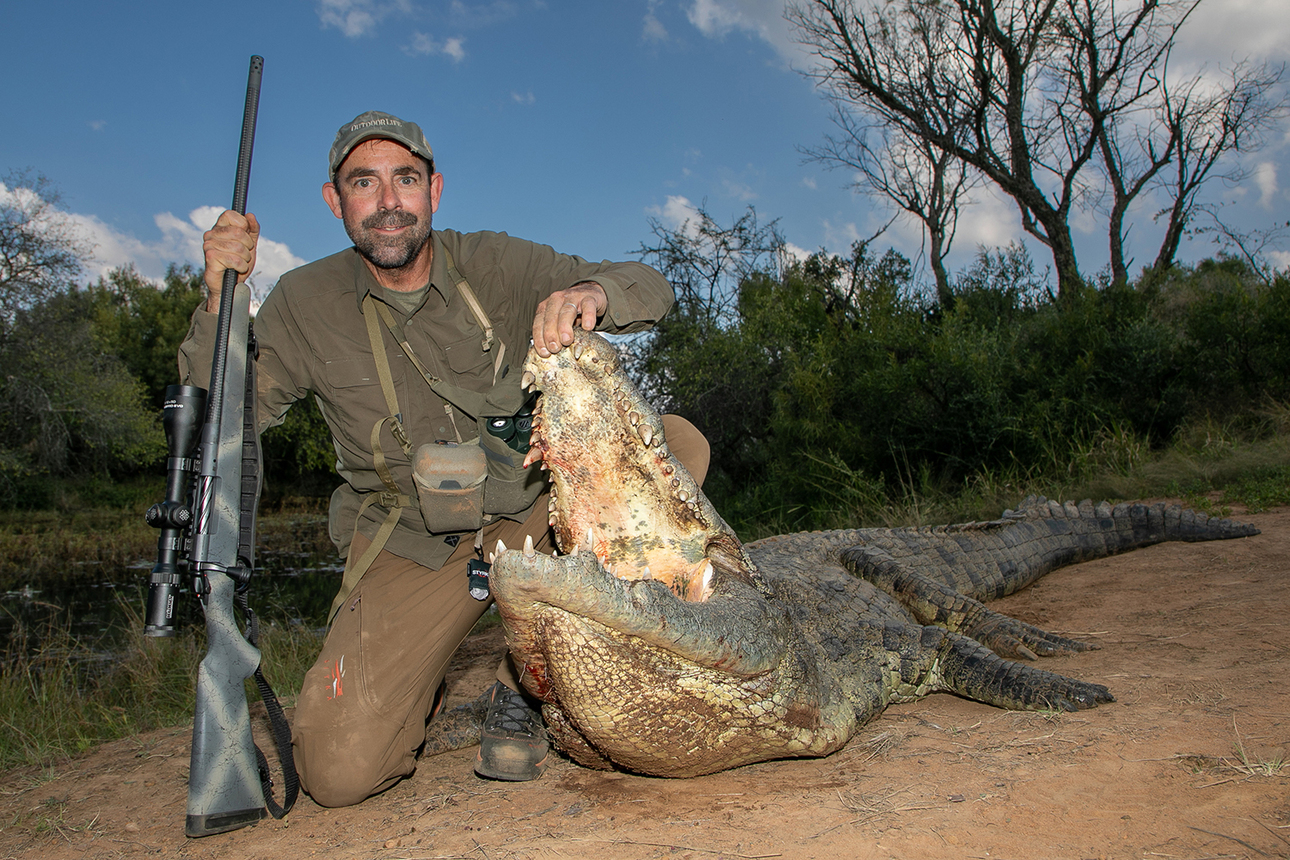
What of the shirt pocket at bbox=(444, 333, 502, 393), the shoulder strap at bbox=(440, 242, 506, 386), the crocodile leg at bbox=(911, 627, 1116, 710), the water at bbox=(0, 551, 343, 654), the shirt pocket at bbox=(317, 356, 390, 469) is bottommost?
the water at bbox=(0, 551, 343, 654)

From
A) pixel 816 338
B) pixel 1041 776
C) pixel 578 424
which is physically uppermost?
pixel 816 338

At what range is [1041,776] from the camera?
1.90 m

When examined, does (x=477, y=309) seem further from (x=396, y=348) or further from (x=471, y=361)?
(x=396, y=348)

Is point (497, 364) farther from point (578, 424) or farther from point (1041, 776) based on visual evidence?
point (1041, 776)

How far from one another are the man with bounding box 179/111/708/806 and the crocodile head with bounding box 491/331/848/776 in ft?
2.32

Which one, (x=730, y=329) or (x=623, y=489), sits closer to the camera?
(x=623, y=489)

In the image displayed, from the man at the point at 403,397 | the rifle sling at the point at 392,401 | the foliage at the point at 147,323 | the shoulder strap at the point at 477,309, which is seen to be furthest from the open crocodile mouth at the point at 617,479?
the foliage at the point at 147,323

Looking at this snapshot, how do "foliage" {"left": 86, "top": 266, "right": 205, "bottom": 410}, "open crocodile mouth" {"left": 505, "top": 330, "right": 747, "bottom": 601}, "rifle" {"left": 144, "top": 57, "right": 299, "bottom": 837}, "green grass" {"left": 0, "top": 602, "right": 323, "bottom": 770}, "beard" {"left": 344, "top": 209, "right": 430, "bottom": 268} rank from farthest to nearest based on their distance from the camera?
"foliage" {"left": 86, "top": 266, "right": 205, "bottom": 410} → "green grass" {"left": 0, "top": 602, "right": 323, "bottom": 770} → "beard" {"left": 344, "top": 209, "right": 430, "bottom": 268} → "rifle" {"left": 144, "top": 57, "right": 299, "bottom": 837} → "open crocodile mouth" {"left": 505, "top": 330, "right": 747, "bottom": 601}

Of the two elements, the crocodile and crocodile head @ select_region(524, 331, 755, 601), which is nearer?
the crocodile

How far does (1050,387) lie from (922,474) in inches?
65.6

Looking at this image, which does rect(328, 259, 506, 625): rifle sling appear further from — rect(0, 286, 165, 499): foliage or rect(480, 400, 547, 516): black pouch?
rect(0, 286, 165, 499): foliage

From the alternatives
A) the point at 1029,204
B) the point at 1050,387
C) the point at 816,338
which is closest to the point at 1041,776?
the point at 1050,387

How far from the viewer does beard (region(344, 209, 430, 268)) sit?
2873mm

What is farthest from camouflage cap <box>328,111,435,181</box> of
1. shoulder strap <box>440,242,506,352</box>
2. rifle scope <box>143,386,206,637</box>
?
rifle scope <box>143,386,206,637</box>
